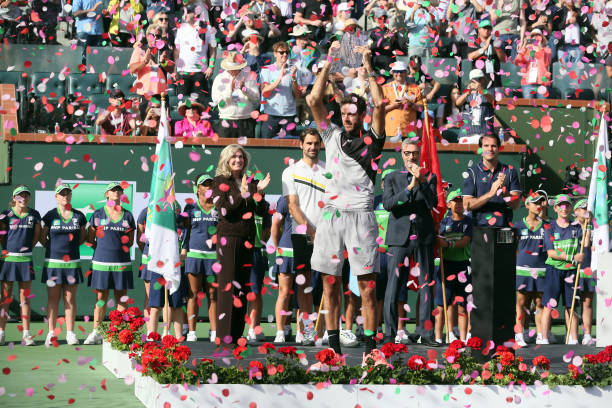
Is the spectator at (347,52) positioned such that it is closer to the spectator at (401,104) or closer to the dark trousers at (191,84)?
the spectator at (401,104)

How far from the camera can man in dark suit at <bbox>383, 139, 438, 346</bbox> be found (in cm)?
1072

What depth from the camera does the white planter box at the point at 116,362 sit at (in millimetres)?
9799

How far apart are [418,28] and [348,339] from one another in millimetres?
8325

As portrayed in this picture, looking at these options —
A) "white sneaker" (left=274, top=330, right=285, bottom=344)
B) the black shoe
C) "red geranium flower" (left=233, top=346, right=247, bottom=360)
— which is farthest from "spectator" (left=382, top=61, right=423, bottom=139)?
"red geranium flower" (left=233, top=346, right=247, bottom=360)

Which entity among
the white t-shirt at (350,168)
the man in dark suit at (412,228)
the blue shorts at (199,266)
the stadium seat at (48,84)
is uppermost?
the stadium seat at (48,84)

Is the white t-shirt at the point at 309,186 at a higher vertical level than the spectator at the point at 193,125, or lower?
lower

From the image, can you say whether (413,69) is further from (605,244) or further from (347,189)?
(347,189)

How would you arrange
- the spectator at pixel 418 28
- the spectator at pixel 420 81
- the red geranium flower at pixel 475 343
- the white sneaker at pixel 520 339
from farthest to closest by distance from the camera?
the spectator at pixel 418 28 → the spectator at pixel 420 81 → the white sneaker at pixel 520 339 → the red geranium flower at pixel 475 343

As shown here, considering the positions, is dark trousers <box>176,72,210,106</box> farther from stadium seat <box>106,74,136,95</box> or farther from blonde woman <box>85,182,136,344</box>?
blonde woman <box>85,182,136,344</box>

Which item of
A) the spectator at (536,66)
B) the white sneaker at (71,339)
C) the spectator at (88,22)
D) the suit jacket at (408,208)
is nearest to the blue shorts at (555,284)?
the suit jacket at (408,208)

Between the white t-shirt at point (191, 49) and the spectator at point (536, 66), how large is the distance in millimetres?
4987

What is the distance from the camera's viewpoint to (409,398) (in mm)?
8289

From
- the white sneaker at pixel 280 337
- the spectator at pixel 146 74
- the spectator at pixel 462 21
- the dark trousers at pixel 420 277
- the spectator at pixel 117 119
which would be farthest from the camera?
the spectator at pixel 462 21

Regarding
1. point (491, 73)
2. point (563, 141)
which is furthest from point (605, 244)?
point (491, 73)
